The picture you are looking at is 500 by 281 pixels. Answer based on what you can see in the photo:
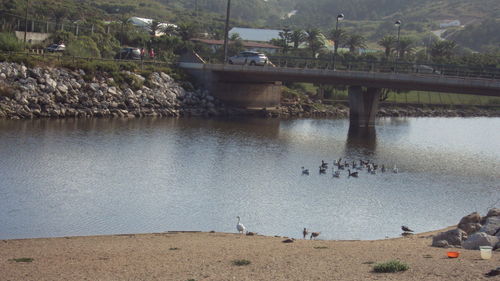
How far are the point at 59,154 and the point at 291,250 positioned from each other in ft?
80.9

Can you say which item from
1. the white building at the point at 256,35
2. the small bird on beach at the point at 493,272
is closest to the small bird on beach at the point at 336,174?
the small bird on beach at the point at 493,272

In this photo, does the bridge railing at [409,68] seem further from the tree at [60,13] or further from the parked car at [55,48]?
the tree at [60,13]

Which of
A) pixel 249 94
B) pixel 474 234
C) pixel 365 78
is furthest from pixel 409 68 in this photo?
pixel 474 234

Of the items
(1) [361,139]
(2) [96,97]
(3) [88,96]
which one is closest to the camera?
(1) [361,139]

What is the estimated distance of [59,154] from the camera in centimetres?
→ 4688

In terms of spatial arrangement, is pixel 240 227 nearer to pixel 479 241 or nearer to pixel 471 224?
pixel 471 224

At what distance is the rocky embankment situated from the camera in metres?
64.8

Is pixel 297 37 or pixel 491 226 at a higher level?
pixel 297 37

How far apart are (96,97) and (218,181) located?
1278 inches

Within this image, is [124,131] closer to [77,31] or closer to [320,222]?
[320,222]

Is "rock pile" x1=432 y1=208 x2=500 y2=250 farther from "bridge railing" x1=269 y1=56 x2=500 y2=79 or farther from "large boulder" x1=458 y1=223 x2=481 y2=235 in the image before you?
"bridge railing" x1=269 y1=56 x2=500 y2=79

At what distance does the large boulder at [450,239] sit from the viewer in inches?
1051

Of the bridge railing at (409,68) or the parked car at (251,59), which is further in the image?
the parked car at (251,59)

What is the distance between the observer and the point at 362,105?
266ft
